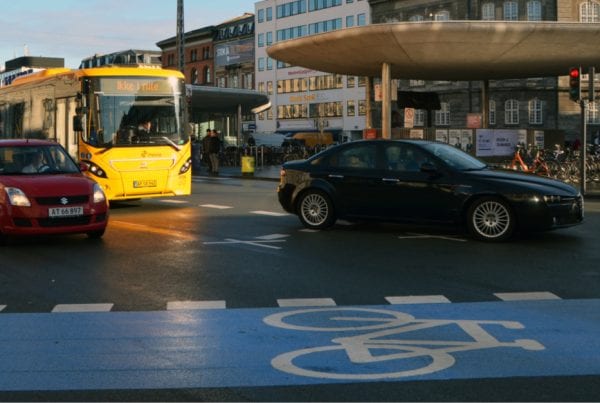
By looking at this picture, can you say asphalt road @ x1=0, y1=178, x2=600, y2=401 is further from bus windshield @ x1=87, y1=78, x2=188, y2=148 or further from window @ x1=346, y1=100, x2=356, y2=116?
window @ x1=346, y1=100, x2=356, y2=116

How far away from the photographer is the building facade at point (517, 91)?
61.8m

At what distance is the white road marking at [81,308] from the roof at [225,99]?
1332 inches

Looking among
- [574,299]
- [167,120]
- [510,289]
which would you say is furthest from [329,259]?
[167,120]

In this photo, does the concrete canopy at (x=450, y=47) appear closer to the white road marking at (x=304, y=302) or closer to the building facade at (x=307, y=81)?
the white road marking at (x=304, y=302)

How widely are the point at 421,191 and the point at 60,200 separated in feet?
17.0

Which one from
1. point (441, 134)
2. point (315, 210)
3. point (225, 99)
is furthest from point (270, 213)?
point (225, 99)

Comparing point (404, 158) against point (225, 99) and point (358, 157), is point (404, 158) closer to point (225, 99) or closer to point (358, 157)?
point (358, 157)

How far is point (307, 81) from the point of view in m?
93.2

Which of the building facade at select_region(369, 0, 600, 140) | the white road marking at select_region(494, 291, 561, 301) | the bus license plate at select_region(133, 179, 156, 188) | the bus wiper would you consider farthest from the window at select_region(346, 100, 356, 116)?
the white road marking at select_region(494, 291, 561, 301)

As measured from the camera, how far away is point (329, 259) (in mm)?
10008

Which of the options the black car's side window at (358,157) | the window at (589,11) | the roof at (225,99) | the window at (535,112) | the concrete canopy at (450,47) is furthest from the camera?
the window at (535,112)

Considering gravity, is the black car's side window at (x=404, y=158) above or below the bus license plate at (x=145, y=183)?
above

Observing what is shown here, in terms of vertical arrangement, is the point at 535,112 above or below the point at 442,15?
below

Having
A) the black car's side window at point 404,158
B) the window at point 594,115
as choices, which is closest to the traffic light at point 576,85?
the black car's side window at point 404,158
